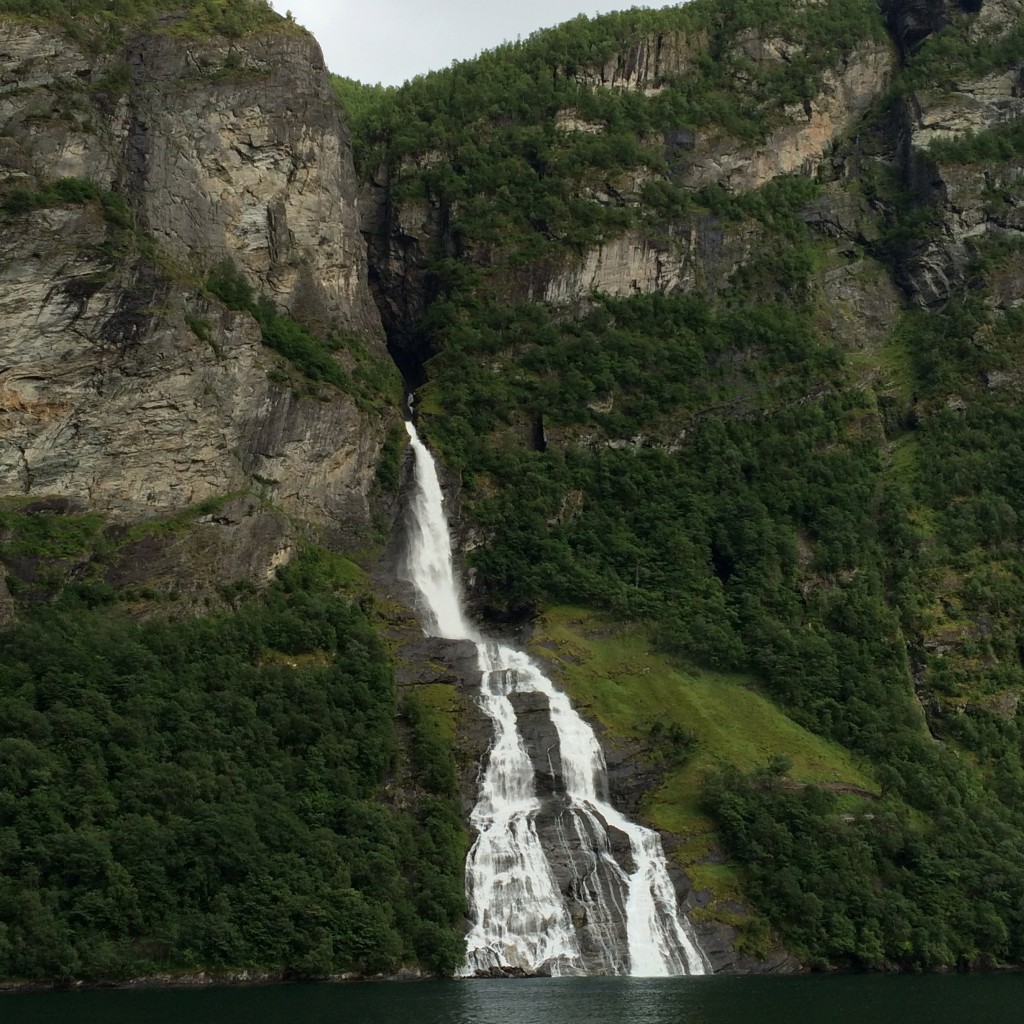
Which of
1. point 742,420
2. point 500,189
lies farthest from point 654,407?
point 500,189

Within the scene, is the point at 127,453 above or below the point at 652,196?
below

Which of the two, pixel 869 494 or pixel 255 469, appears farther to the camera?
pixel 869 494

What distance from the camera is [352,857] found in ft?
208

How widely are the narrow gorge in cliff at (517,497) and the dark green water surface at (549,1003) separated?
4270 millimetres

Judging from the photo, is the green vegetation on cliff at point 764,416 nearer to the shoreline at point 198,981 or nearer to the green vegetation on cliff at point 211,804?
the green vegetation on cliff at point 211,804

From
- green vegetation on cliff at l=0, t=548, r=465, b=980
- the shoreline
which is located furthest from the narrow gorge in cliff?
the shoreline

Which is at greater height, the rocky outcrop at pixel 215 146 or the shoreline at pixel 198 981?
the rocky outcrop at pixel 215 146

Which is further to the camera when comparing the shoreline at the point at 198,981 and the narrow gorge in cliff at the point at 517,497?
the narrow gorge in cliff at the point at 517,497

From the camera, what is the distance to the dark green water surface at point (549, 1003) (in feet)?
153

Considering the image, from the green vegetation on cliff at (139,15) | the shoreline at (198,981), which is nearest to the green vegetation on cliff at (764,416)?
the green vegetation on cliff at (139,15)

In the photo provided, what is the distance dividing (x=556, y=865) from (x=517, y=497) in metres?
37.1

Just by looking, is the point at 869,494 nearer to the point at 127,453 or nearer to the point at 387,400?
the point at 387,400

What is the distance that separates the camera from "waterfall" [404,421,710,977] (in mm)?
65062

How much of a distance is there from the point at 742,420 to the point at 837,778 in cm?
3780
